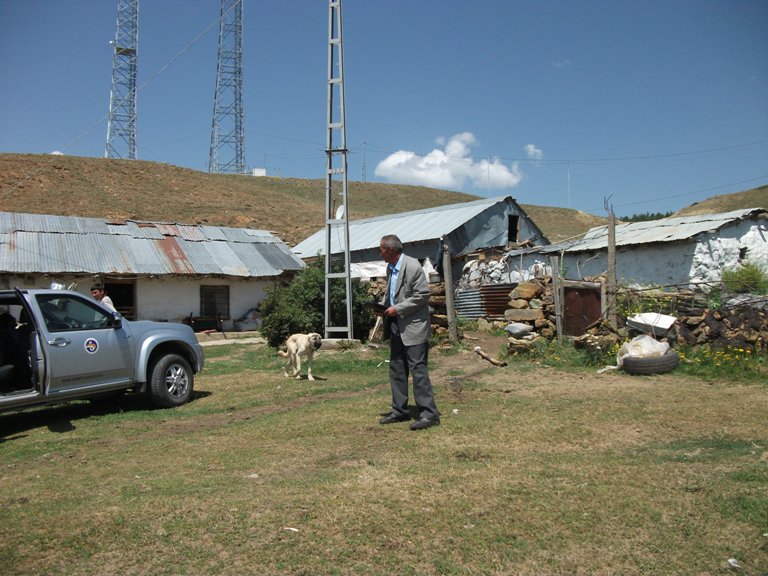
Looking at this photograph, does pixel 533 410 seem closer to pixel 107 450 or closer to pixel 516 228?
pixel 107 450

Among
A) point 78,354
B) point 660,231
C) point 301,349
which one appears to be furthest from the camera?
point 660,231

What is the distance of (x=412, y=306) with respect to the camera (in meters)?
6.34

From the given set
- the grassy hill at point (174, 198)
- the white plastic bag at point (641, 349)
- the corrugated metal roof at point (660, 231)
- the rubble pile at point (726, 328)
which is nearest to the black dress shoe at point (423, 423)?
the white plastic bag at point (641, 349)

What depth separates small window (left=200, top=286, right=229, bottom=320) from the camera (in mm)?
22500

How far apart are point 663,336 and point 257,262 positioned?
642 inches

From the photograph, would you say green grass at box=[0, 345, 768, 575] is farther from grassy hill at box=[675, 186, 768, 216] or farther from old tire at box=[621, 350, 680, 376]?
grassy hill at box=[675, 186, 768, 216]

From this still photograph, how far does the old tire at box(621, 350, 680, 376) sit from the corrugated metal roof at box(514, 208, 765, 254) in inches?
306

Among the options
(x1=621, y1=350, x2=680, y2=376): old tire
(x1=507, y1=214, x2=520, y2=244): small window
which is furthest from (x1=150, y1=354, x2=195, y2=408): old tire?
(x1=507, y1=214, x2=520, y2=244): small window

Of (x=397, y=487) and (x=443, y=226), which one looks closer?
(x=397, y=487)

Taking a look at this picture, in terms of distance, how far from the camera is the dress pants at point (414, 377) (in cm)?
640

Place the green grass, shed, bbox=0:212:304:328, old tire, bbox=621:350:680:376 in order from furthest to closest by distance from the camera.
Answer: shed, bbox=0:212:304:328
old tire, bbox=621:350:680:376
the green grass

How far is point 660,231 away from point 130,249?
17.1 meters

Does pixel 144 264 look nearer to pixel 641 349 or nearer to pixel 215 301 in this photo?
pixel 215 301

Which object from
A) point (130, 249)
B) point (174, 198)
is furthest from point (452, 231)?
point (174, 198)
